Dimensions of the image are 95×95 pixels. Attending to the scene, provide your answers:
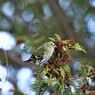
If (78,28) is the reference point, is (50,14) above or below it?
above

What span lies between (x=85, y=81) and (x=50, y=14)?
116 inches

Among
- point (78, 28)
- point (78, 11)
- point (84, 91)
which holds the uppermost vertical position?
point (78, 11)

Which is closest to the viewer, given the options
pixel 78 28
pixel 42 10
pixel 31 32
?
pixel 78 28

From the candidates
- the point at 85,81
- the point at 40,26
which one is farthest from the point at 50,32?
A: the point at 85,81

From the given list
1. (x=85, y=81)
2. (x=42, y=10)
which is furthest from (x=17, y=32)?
(x=85, y=81)

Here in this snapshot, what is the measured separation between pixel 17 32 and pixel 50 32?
0.35m

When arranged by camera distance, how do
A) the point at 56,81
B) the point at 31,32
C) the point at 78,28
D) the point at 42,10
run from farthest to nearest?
the point at 42,10 < the point at 31,32 < the point at 78,28 < the point at 56,81

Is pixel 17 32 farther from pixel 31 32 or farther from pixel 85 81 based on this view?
pixel 85 81

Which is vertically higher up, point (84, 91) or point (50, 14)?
point (50, 14)

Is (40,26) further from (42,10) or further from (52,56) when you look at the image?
(52,56)

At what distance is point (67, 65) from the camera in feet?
4.51

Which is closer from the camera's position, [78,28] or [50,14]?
[78,28]

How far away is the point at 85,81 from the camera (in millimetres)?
1405

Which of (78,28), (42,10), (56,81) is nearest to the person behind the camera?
(56,81)
